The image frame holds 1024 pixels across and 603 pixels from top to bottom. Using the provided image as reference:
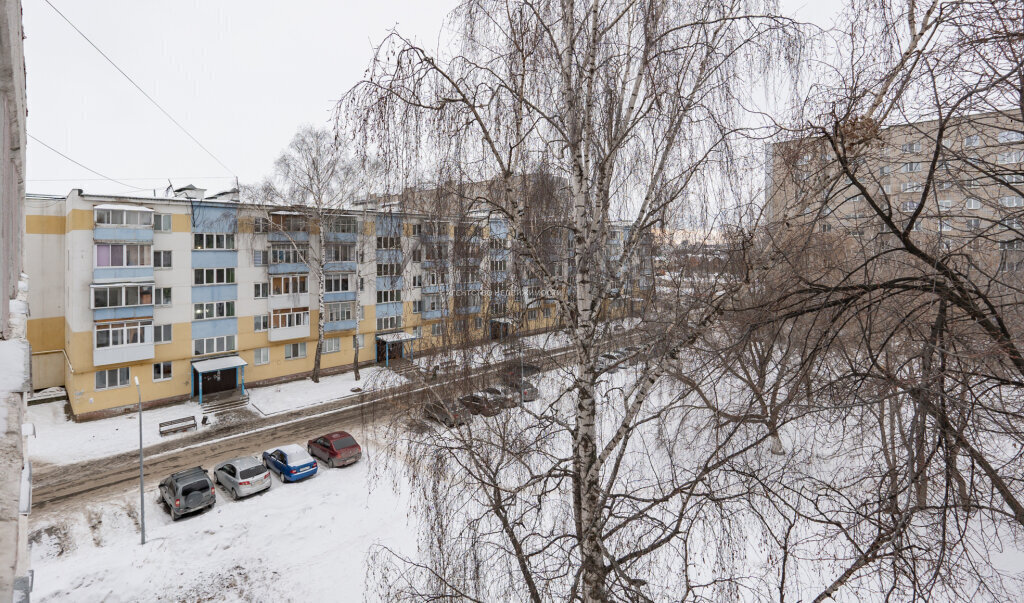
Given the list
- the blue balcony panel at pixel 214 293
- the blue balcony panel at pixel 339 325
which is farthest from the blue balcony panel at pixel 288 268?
the blue balcony panel at pixel 339 325

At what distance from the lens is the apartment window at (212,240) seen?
2117cm

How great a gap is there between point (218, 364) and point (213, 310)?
2.49 metres

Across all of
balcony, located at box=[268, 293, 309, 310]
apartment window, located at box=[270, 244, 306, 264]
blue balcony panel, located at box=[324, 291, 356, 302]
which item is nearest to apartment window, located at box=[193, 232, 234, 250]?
apartment window, located at box=[270, 244, 306, 264]

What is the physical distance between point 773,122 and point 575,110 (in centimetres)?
168

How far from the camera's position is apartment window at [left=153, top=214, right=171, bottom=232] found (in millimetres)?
19969

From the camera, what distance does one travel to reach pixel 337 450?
15.2 meters

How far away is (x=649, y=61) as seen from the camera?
173 inches

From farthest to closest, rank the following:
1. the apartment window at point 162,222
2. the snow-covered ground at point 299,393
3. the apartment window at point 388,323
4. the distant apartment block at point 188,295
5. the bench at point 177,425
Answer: the apartment window at point 388,323, the snow-covered ground at point 299,393, the apartment window at point 162,222, the distant apartment block at point 188,295, the bench at point 177,425

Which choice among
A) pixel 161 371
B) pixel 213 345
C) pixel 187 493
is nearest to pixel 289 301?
pixel 213 345

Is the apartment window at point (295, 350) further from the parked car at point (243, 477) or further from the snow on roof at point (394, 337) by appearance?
the parked car at point (243, 477)

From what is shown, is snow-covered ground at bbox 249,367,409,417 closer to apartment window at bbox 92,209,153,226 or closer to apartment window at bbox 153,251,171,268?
apartment window at bbox 153,251,171,268

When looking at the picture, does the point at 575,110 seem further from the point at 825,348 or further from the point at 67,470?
the point at 67,470

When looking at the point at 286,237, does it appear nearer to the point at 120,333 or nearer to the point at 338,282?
the point at 338,282

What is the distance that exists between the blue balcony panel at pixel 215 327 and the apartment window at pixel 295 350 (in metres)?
2.54
